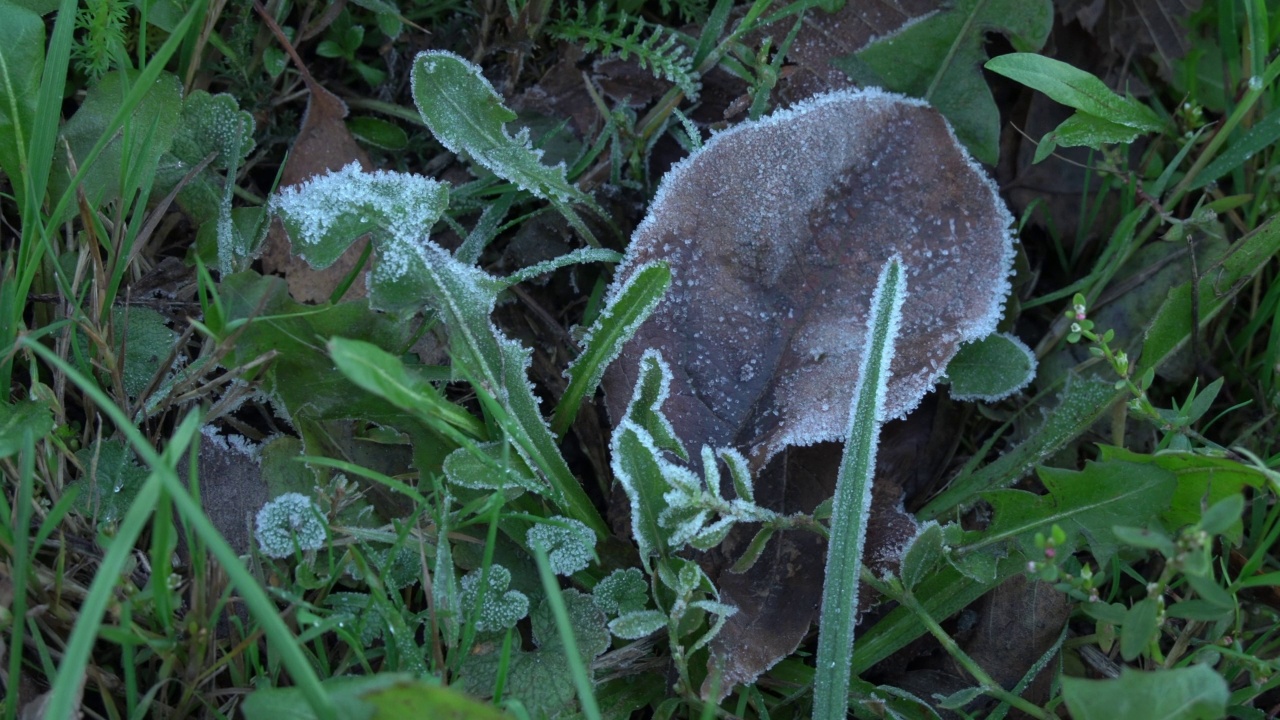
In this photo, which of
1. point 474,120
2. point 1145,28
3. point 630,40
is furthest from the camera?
point 1145,28

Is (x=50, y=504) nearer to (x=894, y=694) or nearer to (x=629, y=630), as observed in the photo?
(x=629, y=630)

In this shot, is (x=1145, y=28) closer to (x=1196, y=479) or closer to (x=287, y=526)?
(x=1196, y=479)

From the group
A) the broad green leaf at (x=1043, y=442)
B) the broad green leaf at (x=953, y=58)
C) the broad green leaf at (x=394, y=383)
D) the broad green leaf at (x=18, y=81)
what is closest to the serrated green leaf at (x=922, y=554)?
the broad green leaf at (x=1043, y=442)

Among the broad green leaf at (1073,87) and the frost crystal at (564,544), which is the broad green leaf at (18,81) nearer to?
the frost crystal at (564,544)

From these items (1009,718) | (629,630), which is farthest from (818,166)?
(1009,718)

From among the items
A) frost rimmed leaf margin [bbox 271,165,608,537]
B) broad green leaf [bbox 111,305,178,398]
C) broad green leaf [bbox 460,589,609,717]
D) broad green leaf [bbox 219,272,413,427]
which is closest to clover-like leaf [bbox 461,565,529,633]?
broad green leaf [bbox 460,589,609,717]

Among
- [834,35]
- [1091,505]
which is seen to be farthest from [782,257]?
[1091,505]
